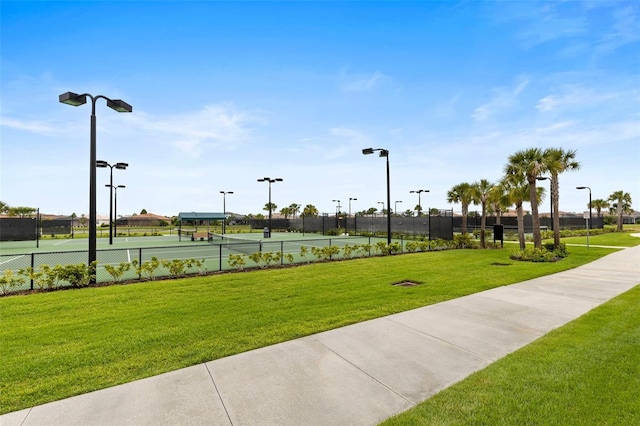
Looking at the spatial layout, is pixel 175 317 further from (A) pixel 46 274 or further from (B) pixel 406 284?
(B) pixel 406 284

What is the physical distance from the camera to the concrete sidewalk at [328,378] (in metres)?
2.79

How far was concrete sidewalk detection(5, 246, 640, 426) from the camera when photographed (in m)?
2.79

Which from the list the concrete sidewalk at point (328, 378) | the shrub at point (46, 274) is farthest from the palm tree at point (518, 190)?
the shrub at point (46, 274)

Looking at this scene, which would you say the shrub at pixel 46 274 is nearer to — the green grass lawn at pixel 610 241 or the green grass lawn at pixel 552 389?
the green grass lawn at pixel 552 389

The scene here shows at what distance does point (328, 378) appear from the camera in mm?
3473

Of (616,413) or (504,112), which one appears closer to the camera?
(616,413)

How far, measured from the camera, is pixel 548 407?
9.22 feet

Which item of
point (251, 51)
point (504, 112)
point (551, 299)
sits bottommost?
point (551, 299)

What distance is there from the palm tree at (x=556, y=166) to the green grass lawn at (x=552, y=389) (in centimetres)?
1338

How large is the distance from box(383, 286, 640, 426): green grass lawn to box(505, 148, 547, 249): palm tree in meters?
12.5

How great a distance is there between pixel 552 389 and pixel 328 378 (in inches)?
94.0

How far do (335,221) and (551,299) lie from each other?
2857cm

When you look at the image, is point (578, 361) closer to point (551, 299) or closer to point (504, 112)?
point (551, 299)

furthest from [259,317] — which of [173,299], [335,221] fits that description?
[335,221]
